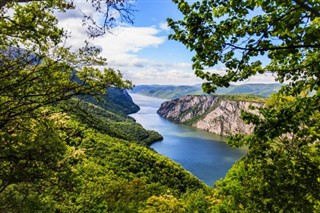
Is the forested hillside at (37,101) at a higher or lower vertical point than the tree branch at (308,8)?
lower

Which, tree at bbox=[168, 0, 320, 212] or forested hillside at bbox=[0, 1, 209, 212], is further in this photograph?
forested hillside at bbox=[0, 1, 209, 212]

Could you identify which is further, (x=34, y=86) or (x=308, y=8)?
(x=34, y=86)

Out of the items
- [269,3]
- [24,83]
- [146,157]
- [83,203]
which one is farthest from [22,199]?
[146,157]

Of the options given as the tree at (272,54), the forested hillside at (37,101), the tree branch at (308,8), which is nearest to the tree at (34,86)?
the forested hillside at (37,101)

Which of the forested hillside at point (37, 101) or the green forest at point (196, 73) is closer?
the green forest at point (196, 73)

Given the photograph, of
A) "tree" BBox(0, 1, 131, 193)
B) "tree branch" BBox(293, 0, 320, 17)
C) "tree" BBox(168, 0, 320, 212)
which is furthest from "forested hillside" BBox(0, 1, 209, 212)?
"tree branch" BBox(293, 0, 320, 17)

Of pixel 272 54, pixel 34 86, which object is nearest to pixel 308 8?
pixel 272 54

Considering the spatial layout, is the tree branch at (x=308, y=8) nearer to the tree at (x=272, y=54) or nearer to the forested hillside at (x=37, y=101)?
the tree at (x=272, y=54)

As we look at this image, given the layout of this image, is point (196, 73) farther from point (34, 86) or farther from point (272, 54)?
point (34, 86)

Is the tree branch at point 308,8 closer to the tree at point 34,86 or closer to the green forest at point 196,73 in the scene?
the green forest at point 196,73

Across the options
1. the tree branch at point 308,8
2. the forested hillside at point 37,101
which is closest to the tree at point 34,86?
the forested hillside at point 37,101

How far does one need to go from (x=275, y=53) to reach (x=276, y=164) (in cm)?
451

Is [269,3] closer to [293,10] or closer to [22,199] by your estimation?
[293,10]

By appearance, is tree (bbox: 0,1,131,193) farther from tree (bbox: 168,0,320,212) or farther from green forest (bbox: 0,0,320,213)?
tree (bbox: 168,0,320,212)
